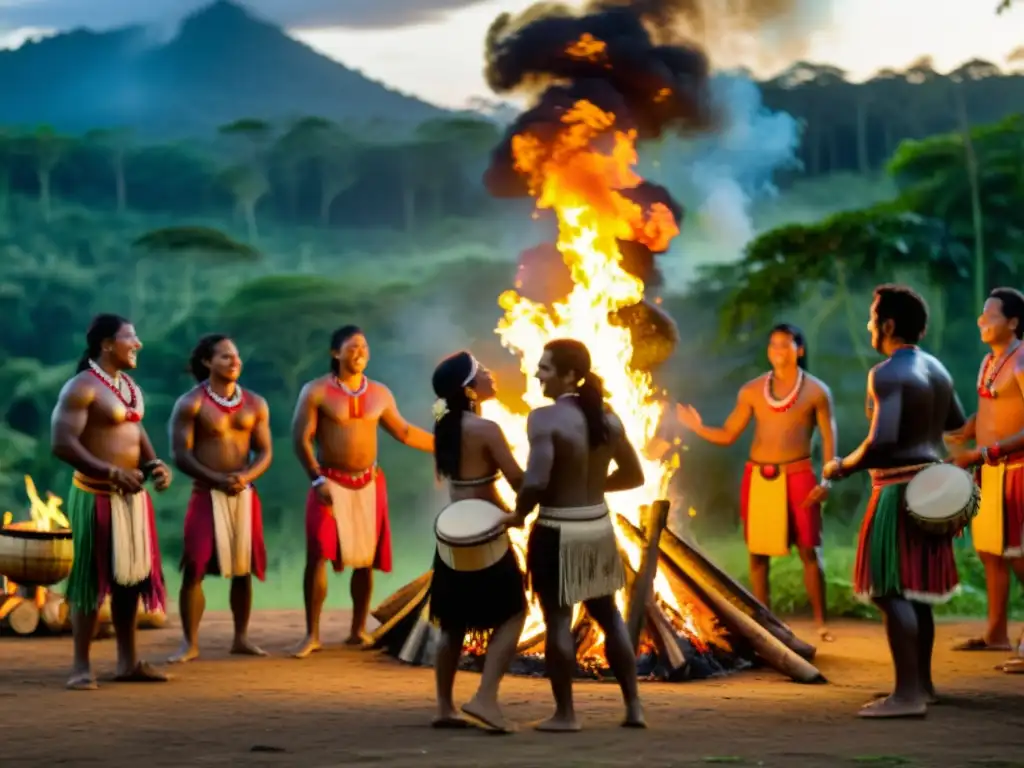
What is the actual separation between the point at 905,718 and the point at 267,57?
60.7 feet

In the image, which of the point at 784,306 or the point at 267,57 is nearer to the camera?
the point at 784,306

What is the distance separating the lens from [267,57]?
2434cm

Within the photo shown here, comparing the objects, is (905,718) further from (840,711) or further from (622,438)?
(622,438)

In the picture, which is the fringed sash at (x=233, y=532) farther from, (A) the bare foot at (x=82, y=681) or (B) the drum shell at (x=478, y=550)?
(B) the drum shell at (x=478, y=550)

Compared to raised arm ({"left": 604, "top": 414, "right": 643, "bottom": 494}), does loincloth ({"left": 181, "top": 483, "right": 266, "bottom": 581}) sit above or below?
below

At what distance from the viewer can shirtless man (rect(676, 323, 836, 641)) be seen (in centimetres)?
1057

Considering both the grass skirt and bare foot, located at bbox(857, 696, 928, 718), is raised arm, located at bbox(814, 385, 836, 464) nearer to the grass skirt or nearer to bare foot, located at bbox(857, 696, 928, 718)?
the grass skirt

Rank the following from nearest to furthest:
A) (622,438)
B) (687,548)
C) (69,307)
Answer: (622,438) → (687,548) → (69,307)

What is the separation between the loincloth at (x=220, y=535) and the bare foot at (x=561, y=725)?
10.2 ft

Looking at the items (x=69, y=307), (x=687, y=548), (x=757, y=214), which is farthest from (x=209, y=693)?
(x=69, y=307)

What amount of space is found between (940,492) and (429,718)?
2357mm

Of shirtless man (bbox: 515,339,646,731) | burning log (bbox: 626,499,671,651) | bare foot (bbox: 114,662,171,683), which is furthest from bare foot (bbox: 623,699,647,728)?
bare foot (bbox: 114,662,171,683)

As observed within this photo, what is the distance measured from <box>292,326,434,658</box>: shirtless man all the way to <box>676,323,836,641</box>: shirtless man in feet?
6.13

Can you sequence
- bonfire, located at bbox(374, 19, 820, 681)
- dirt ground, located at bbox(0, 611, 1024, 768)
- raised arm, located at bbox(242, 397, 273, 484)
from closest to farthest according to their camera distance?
dirt ground, located at bbox(0, 611, 1024, 768) < bonfire, located at bbox(374, 19, 820, 681) < raised arm, located at bbox(242, 397, 273, 484)
